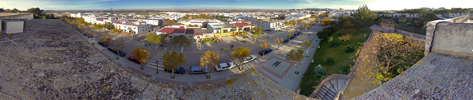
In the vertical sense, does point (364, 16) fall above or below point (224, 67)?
above

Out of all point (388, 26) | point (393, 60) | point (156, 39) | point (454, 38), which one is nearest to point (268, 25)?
point (388, 26)

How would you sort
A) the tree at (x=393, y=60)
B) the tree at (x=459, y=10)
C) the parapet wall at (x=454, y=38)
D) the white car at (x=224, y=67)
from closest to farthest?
1. the parapet wall at (x=454, y=38)
2. the tree at (x=393, y=60)
3. the white car at (x=224, y=67)
4. the tree at (x=459, y=10)

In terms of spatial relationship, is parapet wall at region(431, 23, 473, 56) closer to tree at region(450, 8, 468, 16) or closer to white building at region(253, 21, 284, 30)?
white building at region(253, 21, 284, 30)

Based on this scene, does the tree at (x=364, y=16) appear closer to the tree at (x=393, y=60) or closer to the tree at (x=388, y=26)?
the tree at (x=388, y=26)

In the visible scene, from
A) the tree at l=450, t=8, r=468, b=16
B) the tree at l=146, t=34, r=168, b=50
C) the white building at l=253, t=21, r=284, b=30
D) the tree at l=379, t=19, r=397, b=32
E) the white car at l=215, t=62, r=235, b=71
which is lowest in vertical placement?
the white car at l=215, t=62, r=235, b=71

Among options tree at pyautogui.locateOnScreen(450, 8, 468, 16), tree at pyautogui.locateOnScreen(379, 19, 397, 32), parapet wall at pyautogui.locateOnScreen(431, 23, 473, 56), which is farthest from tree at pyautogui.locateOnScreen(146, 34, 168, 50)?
tree at pyautogui.locateOnScreen(450, 8, 468, 16)

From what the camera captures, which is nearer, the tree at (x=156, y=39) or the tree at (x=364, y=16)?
the tree at (x=156, y=39)

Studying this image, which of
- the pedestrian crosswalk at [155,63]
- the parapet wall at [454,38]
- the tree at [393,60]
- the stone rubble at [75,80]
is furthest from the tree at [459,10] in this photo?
the pedestrian crosswalk at [155,63]

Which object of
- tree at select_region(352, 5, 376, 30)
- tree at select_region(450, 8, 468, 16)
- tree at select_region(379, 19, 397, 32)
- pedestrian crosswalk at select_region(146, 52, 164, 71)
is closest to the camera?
pedestrian crosswalk at select_region(146, 52, 164, 71)

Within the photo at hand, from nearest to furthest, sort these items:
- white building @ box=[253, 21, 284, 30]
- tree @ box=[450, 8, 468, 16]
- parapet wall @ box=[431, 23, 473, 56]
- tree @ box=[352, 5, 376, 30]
Result: 1. parapet wall @ box=[431, 23, 473, 56]
2. tree @ box=[352, 5, 376, 30]
3. tree @ box=[450, 8, 468, 16]
4. white building @ box=[253, 21, 284, 30]

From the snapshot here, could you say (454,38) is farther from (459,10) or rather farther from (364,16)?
(459,10)

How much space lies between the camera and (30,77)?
16.5 ft

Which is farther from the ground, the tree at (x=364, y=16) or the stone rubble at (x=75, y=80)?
the tree at (x=364, y=16)

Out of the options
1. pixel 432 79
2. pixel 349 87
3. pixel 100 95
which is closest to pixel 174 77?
pixel 100 95
